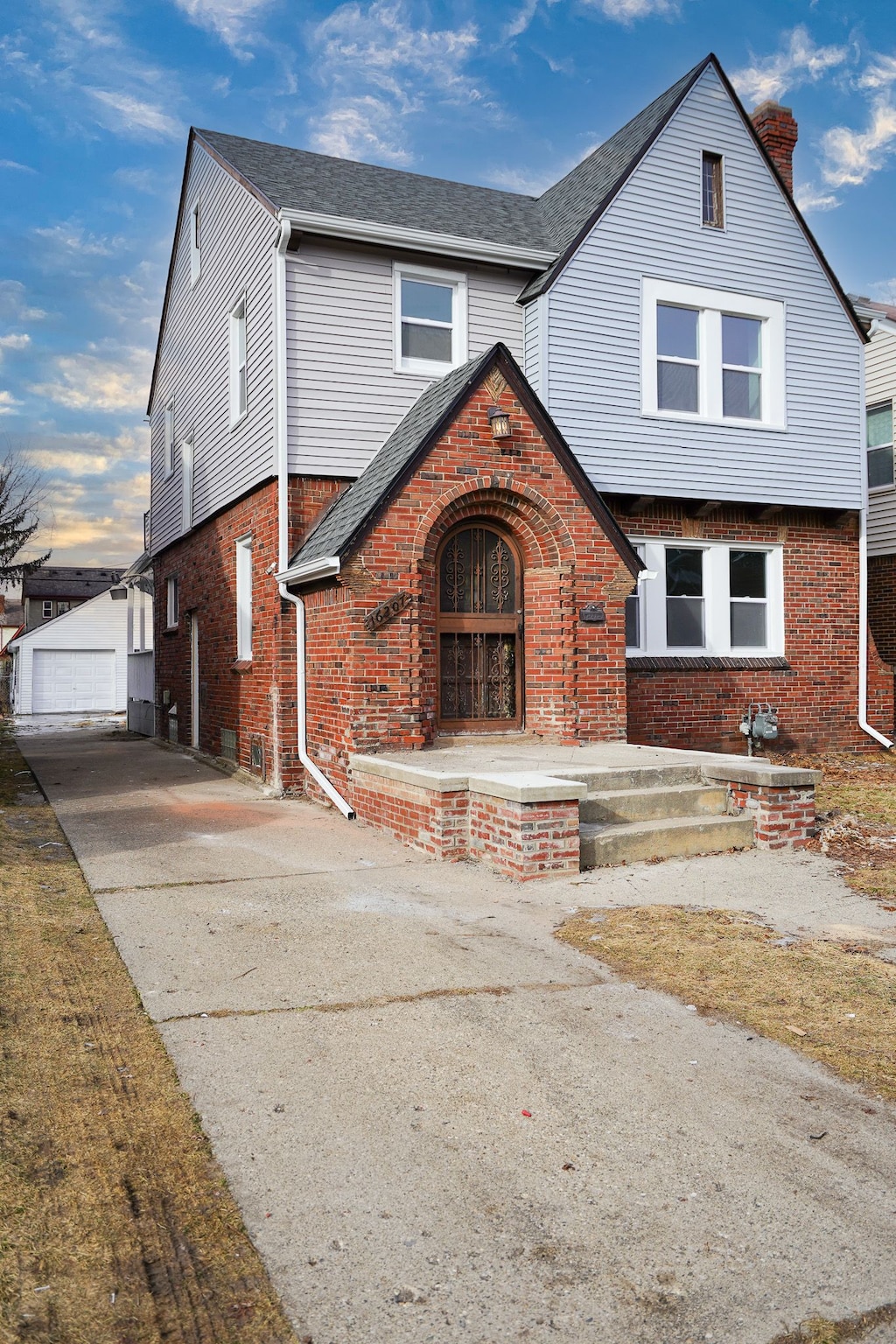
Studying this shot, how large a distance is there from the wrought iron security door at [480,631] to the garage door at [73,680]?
30.9 metres

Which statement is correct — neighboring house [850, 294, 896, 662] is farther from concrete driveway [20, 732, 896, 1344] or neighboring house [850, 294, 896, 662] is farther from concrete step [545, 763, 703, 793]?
concrete driveway [20, 732, 896, 1344]

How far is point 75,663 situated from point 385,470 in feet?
104

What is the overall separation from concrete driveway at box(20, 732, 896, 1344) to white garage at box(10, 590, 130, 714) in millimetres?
34256

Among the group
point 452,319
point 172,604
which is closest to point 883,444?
point 452,319

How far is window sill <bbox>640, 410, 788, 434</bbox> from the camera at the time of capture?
44.0ft

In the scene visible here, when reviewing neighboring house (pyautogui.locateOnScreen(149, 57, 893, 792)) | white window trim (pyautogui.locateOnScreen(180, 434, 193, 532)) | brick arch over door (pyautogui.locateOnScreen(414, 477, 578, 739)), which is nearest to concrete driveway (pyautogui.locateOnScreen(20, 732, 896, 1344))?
brick arch over door (pyautogui.locateOnScreen(414, 477, 578, 739))

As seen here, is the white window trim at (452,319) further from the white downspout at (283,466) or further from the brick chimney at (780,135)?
the brick chimney at (780,135)

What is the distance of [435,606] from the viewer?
10570 millimetres

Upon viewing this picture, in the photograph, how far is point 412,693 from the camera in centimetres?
985

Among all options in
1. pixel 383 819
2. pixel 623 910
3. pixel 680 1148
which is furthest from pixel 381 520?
pixel 680 1148

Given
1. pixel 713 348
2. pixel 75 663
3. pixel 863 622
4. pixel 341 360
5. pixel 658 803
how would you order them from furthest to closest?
1. pixel 75 663
2. pixel 863 622
3. pixel 713 348
4. pixel 341 360
5. pixel 658 803

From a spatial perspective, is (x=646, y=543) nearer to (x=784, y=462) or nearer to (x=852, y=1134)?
(x=784, y=462)

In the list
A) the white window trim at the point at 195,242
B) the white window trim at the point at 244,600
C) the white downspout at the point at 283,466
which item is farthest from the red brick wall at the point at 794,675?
the white window trim at the point at 195,242

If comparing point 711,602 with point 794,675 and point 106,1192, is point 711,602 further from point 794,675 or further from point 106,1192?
point 106,1192
